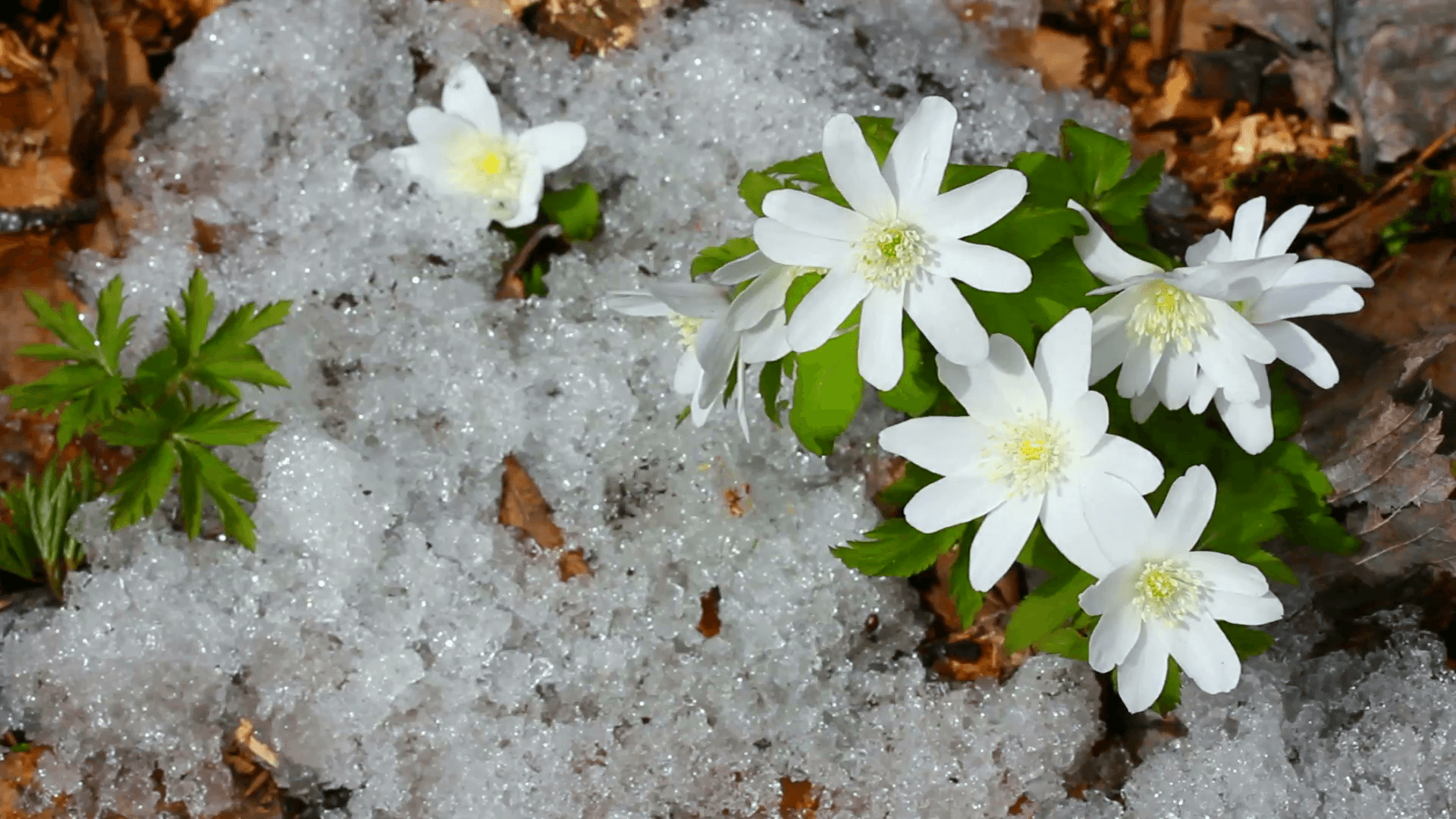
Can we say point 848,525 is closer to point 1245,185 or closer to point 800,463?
point 800,463

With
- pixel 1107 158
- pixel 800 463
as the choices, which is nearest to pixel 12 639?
pixel 800 463

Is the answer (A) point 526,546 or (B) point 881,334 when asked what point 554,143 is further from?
(B) point 881,334

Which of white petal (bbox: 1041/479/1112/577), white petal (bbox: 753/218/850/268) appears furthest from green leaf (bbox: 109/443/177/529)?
white petal (bbox: 1041/479/1112/577)

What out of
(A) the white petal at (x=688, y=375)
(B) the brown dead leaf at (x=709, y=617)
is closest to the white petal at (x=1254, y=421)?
(A) the white petal at (x=688, y=375)

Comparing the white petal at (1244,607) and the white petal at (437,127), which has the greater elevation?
the white petal at (437,127)

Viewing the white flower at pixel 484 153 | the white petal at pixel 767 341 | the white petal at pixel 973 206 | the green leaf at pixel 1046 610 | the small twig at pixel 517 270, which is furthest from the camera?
the small twig at pixel 517 270

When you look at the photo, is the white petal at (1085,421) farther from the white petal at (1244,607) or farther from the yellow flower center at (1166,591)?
the white petal at (1244,607)

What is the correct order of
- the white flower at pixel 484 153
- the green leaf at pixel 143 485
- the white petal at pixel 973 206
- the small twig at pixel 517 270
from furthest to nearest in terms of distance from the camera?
1. the small twig at pixel 517 270
2. the white flower at pixel 484 153
3. the green leaf at pixel 143 485
4. the white petal at pixel 973 206

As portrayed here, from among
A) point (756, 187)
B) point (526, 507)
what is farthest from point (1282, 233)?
point (526, 507)
